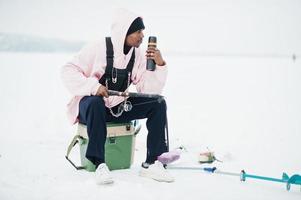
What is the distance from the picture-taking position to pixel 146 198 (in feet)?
7.43

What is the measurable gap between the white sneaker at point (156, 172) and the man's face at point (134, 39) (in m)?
0.97

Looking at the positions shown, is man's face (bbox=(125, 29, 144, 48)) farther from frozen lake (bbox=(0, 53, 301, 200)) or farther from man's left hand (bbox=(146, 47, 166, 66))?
frozen lake (bbox=(0, 53, 301, 200))

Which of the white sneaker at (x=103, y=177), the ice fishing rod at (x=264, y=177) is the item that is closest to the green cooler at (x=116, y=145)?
the white sneaker at (x=103, y=177)

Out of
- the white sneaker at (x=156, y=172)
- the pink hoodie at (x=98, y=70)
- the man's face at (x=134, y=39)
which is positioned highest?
the man's face at (x=134, y=39)

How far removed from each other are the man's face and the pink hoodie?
0.17 feet

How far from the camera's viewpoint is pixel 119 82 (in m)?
2.85

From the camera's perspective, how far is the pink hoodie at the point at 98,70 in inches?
105

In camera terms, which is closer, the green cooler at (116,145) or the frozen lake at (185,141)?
the frozen lake at (185,141)

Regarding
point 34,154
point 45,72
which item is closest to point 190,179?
point 34,154

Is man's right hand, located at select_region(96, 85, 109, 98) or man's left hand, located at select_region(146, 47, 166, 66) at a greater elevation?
man's left hand, located at select_region(146, 47, 166, 66)

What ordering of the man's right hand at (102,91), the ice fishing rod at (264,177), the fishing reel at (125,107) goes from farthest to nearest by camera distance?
the fishing reel at (125,107)
the man's right hand at (102,91)
the ice fishing rod at (264,177)

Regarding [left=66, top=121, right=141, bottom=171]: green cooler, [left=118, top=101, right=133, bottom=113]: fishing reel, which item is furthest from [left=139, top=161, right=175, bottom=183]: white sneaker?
[left=118, top=101, right=133, bottom=113]: fishing reel

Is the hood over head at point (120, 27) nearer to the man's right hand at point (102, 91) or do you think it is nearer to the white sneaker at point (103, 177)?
the man's right hand at point (102, 91)

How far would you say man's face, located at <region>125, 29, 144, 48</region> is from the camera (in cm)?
287
